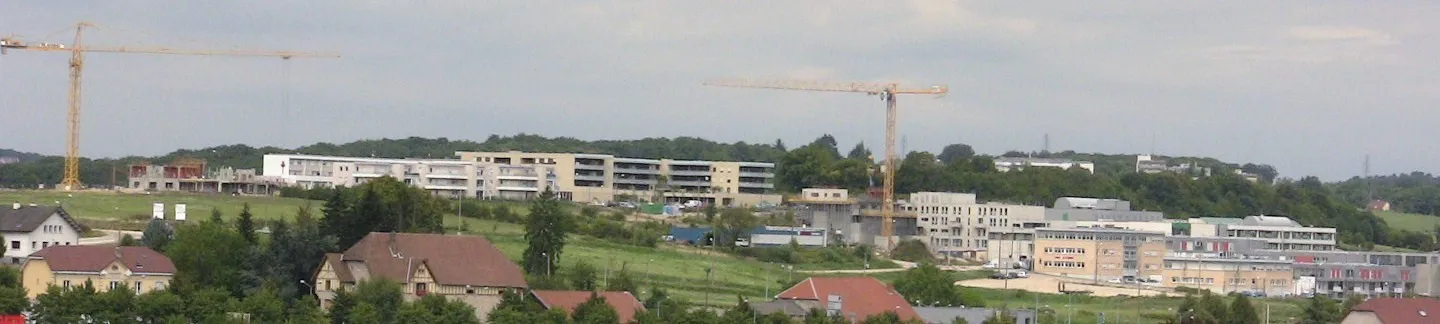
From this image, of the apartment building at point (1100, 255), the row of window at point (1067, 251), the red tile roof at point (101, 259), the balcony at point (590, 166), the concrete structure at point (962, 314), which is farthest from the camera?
the balcony at point (590, 166)

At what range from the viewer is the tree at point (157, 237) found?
76.8 m

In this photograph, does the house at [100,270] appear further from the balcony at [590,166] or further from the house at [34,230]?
the balcony at [590,166]

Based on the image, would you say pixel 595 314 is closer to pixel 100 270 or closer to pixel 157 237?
pixel 100 270

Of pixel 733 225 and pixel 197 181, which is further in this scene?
pixel 197 181

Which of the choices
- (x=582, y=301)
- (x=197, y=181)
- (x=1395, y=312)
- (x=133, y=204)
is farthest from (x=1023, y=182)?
(x=582, y=301)

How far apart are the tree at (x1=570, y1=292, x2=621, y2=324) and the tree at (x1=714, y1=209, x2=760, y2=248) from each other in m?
48.1

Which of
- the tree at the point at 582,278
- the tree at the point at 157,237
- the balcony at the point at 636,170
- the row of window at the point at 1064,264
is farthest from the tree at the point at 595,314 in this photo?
the balcony at the point at 636,170

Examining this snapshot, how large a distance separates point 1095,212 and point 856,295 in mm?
65333

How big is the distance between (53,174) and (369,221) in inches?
2710

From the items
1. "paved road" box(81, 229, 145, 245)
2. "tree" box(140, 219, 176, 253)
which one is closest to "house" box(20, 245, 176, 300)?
"tree" box(140, 219, 176, 253)

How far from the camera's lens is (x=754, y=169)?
153m

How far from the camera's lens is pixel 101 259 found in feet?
233

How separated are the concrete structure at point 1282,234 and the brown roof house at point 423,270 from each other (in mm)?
68115

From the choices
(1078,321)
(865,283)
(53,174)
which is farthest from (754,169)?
(865,283)
